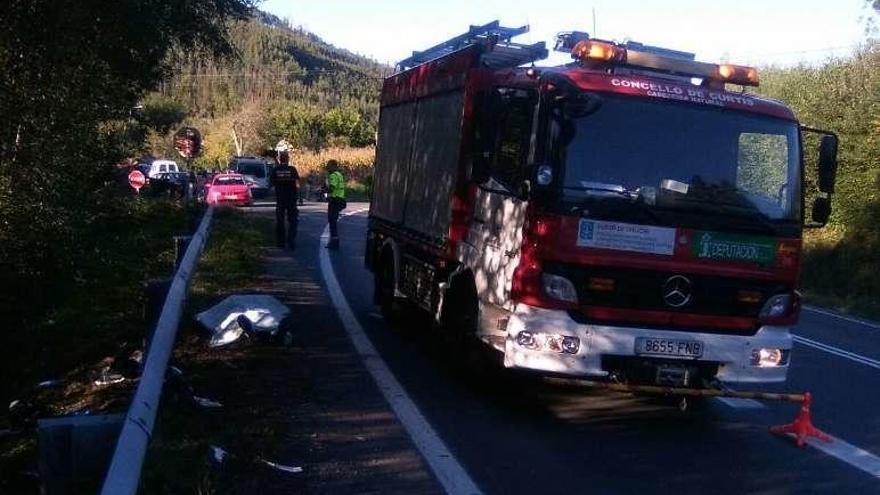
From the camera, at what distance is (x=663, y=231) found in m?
7.34

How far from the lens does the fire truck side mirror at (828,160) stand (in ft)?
26.3

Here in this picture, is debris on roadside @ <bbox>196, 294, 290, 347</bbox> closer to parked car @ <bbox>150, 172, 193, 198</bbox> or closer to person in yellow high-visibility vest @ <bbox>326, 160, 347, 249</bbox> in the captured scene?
person in yellow high-visibility vest @ <bbox>326, 160, 347, 249</bbox>

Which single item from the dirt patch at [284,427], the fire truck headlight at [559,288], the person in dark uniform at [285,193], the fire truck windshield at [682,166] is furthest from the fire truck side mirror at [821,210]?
the person in dark uniform at [285,193]

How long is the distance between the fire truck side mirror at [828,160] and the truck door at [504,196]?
8.07 ft

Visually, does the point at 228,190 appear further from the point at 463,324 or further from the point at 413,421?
the point at 413,421

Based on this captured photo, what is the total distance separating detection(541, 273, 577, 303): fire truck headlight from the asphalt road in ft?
2.24

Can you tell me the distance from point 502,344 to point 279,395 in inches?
75.9

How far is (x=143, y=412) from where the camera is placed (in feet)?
16.1

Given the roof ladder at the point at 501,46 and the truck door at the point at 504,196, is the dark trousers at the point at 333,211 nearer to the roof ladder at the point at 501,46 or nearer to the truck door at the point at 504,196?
the roof ladder at the point at 501,46

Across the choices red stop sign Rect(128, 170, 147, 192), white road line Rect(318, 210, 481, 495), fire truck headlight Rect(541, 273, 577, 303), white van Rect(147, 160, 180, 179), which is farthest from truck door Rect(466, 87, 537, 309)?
white van Rect(147, 160, 180, 179)

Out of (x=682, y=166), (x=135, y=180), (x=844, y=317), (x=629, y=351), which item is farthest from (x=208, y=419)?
(x=135, y=180)

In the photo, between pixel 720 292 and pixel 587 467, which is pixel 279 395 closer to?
pixel 587 467

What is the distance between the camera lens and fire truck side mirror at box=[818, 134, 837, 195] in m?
8.03

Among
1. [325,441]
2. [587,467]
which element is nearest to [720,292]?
[587,467]
